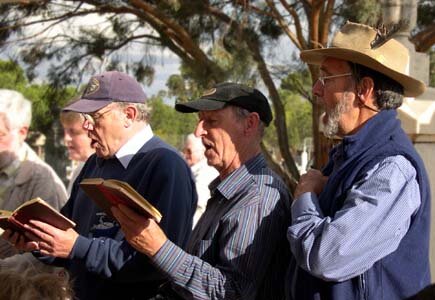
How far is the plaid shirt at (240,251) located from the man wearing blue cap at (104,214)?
1.26 feet

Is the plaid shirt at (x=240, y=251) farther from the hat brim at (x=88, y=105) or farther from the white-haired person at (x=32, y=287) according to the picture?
the hat brim at (x=88, y=105)

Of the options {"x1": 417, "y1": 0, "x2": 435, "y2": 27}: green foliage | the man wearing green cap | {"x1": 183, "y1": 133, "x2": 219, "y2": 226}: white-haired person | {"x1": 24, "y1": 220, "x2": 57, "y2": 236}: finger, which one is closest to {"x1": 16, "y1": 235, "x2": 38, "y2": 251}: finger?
{"x1": 24, "y1": 220, "x2": 57, "y2": 236}: finger

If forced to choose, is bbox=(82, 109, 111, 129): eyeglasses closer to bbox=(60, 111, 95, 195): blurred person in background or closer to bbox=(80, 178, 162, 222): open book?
bbox=(80, 178, 162, 222): open book

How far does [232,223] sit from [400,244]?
54 cm

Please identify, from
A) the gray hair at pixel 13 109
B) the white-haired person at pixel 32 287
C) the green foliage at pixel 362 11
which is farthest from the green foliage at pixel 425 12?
the white-haired person at pixel 32 287

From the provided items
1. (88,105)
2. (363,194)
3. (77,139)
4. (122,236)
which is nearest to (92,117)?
(88,105)

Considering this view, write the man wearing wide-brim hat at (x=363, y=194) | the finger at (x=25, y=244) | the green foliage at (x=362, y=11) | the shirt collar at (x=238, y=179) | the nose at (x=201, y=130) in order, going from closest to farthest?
the man wearing wide-brim hat at (x=363, y=194), the shirt collar at (x=238, y=179), the nose at (x=201, y=130), the finger at (x=25, y=244), the green foliage at (x=362, y=11)

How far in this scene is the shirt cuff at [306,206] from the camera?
225cm

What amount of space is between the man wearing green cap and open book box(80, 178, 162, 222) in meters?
0.05

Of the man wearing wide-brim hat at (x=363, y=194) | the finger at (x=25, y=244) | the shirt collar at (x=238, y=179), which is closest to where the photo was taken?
the man wearing wide-brim hat at (x=363, y=194)

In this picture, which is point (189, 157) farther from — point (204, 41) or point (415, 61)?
point (204, 41)

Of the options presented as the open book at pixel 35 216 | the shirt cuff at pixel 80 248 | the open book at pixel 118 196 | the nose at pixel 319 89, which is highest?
the nose at pixel 319 89

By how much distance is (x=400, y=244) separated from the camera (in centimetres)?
220

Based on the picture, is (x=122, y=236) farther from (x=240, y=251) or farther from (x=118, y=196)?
(x=240, y=251)
